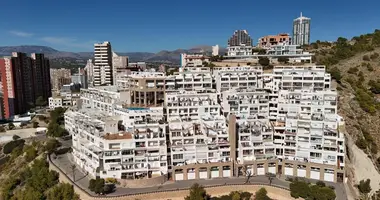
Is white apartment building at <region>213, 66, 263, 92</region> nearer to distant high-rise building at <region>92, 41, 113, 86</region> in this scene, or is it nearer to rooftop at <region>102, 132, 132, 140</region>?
rooftop at <region>102, 132, 132, 140</region>

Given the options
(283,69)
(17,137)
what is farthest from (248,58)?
(17,137)

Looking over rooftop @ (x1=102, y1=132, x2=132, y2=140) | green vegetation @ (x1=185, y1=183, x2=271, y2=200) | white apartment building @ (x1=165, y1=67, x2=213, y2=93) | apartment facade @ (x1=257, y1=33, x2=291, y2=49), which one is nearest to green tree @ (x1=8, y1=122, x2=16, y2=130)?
→ white apartment building @ (x1=165, y1=67, x2=213, y2=93)

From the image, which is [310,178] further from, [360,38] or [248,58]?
[360,38]

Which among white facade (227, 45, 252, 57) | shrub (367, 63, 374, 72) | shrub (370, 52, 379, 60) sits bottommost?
shrub (367, 63, 374, 72)

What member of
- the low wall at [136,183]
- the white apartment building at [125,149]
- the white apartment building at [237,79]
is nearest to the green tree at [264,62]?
the white apartment building at [237,79]

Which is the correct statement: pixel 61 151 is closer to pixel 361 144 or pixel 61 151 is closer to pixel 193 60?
pixel 193 60

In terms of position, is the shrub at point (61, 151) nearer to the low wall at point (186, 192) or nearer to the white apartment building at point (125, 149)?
the white apartment building at point (125, 149)
